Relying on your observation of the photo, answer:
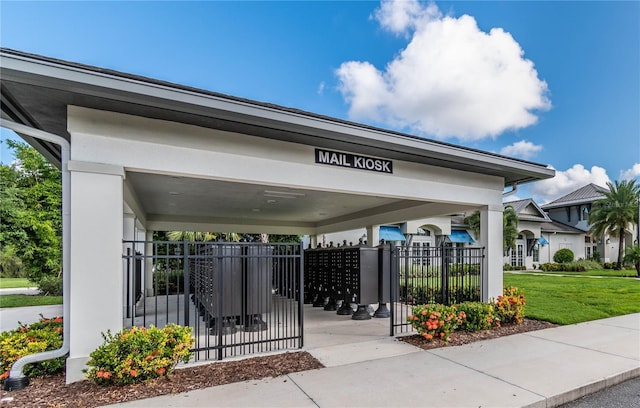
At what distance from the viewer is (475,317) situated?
728 cm

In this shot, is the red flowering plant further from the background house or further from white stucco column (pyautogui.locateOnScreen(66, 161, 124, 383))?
the background house

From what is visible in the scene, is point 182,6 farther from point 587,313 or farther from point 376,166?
point 587,313

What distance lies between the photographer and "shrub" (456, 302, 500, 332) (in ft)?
23.7

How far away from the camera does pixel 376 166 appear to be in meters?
6.98

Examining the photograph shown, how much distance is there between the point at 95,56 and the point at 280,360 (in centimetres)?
990

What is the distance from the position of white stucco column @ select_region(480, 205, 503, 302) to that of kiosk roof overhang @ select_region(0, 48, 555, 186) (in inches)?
91.0

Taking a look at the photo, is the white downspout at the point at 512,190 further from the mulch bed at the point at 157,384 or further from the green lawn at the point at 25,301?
the green lawn at the point at 25,301

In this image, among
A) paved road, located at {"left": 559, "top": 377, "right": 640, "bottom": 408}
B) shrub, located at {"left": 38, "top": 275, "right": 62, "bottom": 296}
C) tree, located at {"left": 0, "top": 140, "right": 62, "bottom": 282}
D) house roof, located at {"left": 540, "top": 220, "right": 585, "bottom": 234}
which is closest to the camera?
paved road, located at {"left": 559, "top": 377, "right": 640, "bottom": 408}

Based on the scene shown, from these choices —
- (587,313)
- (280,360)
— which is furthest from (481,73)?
(280,360)

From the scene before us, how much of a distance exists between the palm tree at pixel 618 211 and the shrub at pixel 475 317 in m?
30.8

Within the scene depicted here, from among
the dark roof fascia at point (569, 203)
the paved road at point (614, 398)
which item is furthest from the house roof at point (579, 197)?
the paved road at point (614, 398)

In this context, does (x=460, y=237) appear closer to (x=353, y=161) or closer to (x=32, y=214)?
(x=353, y=161)

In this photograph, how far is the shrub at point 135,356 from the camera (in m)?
4.32

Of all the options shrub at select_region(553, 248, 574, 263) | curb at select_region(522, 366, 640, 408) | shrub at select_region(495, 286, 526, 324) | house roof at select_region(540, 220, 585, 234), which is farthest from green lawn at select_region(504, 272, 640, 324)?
house roof at select_region(540, 220, 585, 234)
